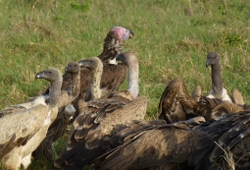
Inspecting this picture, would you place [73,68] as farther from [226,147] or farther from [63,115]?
[226,147]

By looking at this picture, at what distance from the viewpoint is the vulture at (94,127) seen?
5.88 metres

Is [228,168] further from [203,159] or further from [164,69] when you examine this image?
[164,69]

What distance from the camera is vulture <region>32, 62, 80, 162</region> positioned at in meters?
6.75

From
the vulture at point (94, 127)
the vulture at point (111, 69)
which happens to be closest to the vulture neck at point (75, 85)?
the vulture at point (111, 69)

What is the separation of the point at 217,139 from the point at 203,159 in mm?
176

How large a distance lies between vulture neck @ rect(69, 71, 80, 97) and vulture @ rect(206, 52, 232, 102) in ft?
4.91

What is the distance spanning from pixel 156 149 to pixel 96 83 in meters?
2.65

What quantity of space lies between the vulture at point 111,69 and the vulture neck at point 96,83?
0.24 meters

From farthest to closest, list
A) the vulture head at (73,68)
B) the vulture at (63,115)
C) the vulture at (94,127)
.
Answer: the vulture head at (73,68), the vulture at (63,115), the vulture at (94,127)

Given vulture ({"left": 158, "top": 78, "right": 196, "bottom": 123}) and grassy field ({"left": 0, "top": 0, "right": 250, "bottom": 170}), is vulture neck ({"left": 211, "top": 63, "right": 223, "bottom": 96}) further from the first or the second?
vulture ({"left": 158, "top": 78, "right": 196, "bottom": 123})

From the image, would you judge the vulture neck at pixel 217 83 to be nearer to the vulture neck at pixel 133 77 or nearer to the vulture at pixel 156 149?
the vulture neck at pixel 133 77

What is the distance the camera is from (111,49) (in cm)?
921

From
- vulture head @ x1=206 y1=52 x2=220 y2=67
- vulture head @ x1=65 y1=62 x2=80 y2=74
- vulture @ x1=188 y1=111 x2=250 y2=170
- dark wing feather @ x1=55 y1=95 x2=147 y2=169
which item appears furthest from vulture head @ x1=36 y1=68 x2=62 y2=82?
vulture @ x1=188 y1=111 x2=250 y2=170

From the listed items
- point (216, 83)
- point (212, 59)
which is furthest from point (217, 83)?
point (212, 59)
